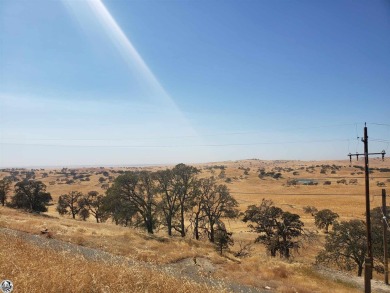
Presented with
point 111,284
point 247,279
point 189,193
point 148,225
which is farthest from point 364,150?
point 148,225

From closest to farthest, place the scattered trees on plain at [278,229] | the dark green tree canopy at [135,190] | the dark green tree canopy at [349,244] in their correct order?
the dark green tree canopy at [349,244]
the scattered trees on plain at [278,229]
the dark green tree canopy at [135,190]

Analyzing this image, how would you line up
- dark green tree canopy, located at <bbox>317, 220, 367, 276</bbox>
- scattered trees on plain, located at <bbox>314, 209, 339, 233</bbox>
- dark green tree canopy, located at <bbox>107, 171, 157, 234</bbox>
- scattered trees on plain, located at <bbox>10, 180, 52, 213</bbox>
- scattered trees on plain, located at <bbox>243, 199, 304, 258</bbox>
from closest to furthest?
dark green tree canopy, located at <bbox>317, 220, 367, 276</bbox>, scattered trees on plain, located at <bbox>243, 199, 304, 258</bbox>, dark green tree canopy, located at <bbox>107, 171, 157, 234</bbox>, scattered trees on plain, located at <bbox>314, 209, 339, 233</bbox>, scattered trees on plain, located at <bbox>10, 180, 52, 213</bbox>

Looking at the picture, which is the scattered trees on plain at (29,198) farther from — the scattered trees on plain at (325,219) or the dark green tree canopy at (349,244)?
the scattered trees on plain at (325,219)

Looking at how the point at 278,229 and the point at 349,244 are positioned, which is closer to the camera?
the point at 349,244

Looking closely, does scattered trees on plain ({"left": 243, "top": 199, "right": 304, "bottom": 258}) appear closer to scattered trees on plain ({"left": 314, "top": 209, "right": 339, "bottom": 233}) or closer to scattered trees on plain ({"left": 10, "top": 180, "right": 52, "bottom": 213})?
scattered trees on plain ({"left": 314, "top": 209, "right": 339, "bottom": 233})

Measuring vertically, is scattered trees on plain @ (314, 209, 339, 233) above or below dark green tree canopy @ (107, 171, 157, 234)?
below

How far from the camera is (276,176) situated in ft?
425

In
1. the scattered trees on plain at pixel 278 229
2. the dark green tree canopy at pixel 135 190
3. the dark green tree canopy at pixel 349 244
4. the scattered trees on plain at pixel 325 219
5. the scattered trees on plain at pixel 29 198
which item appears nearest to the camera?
the dark green tree canopy at pixel 349 244

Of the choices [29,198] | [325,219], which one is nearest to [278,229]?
[325,219]

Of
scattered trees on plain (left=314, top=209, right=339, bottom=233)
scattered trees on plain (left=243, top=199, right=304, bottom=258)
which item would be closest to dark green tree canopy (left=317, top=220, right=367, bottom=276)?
scattered trees on plain (left=243, top=199, right=304, bottom=258)

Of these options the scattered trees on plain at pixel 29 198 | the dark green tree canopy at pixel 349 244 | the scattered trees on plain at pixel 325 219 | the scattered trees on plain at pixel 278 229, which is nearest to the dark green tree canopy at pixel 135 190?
the scattered trees on plain at pixel 278 229

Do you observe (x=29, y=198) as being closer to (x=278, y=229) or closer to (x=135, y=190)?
(x=135, y=190)

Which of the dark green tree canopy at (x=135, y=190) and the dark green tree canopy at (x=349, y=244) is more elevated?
the dark green tree canopy at (x=135, y=190)

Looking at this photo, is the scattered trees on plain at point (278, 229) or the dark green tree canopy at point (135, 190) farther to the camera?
the dark green tree canopy at point (135, 190)
